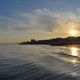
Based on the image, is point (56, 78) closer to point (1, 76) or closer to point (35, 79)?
point (35, 79)

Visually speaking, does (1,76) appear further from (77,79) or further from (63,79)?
(77,79)

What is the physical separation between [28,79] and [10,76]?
179 centimetres

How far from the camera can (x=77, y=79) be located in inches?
683

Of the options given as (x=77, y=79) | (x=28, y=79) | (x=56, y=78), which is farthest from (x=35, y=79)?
(x=77, y=79)

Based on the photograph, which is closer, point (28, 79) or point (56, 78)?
point (28, 79)

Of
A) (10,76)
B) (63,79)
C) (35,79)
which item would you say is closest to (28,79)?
(35,79)

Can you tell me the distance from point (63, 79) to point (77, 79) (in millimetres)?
1183

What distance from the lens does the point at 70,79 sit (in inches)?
684

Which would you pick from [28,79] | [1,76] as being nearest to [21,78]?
[28,79]

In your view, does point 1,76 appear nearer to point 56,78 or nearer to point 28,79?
point 28,79

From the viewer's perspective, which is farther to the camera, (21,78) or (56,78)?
(56,78)

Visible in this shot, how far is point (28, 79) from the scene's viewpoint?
16531mm

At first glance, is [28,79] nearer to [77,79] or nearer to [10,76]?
[10,76]

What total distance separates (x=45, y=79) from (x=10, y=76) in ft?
9.81
